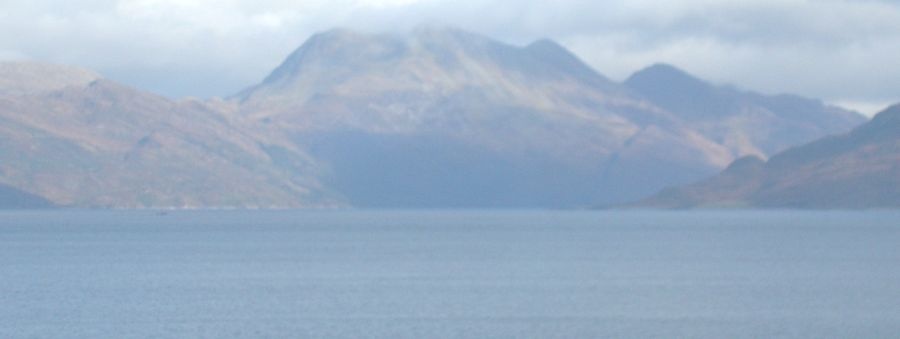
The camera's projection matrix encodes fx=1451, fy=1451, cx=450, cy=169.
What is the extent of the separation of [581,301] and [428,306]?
11893 millimetres

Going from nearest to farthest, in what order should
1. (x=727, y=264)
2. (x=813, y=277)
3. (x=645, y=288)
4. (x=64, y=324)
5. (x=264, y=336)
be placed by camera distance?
(x=264, y=336)
(x=64, y=324)
(x=645, y=288)
(x=813, y=277)
(x=727, y=264)

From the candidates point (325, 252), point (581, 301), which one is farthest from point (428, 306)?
point (325, 252)

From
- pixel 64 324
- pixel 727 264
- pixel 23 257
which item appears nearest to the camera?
pixel 64 324

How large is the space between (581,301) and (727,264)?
49363mm

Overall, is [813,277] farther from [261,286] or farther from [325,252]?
[325,252]

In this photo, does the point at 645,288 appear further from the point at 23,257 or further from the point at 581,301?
the point at 23,257

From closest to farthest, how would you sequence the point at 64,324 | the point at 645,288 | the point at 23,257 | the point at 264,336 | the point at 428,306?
1. the point at 264,336
2. the point at 64,324
3. the point at 428,306
4. the point at 645,288
5. the point at 23,257

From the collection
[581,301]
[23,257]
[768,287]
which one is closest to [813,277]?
Answer: [768,287]

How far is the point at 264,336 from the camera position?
87.1 m

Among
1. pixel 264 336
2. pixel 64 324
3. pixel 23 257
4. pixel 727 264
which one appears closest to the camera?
pixel 264 336

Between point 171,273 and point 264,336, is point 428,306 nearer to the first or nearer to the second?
point 264,336

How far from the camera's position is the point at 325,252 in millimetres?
184875

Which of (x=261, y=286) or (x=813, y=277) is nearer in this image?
(x=261, y=286)

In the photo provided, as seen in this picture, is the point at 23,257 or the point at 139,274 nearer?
the point at 139,274
